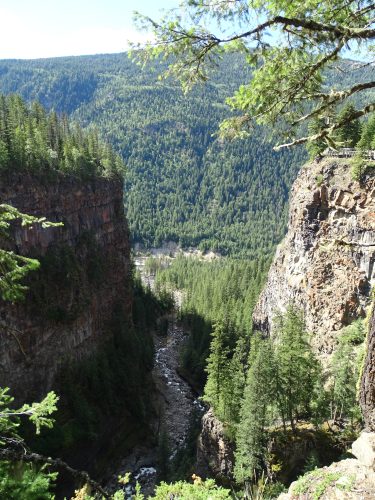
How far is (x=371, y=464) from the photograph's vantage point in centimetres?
1466

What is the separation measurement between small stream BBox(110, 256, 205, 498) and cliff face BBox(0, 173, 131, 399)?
50.3 feet

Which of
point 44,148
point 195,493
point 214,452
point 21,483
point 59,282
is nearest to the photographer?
point 21,483

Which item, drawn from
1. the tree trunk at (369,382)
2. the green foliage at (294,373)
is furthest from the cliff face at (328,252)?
the tree trunk at (369,382)

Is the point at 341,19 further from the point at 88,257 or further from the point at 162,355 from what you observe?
the point at 162,355

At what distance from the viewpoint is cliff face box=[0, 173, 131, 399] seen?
4609 cm

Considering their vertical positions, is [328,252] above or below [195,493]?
above

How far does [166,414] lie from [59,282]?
Result: 95.9 feet

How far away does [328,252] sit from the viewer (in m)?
49.0

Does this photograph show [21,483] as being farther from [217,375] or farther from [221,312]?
[221,312]

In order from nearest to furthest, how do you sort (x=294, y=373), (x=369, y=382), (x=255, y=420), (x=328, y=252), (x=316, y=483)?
(x=369, y=382) → (x=316, y=483) → (x=255, y=420) → (x=294, y=373) → (x=328, y=252)

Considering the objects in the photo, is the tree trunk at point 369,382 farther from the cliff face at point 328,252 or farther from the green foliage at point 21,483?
the cliff face at point 328,252

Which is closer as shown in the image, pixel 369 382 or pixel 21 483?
pixel 21 483

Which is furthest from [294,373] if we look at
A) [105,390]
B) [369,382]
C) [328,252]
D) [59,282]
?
[59,282]

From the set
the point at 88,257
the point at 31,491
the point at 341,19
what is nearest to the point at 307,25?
the point at 341,19
